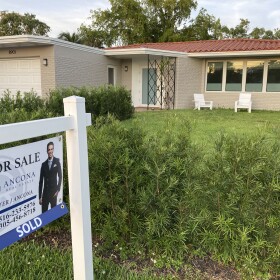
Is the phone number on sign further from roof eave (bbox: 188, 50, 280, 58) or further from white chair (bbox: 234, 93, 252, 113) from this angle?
roof eave (bbox: 188, 50, 280, 58)

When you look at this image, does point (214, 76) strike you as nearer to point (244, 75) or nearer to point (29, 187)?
point (244, 75)

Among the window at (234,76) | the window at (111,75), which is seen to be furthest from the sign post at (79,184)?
the window at (234,76)

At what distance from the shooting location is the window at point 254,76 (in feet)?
49.6

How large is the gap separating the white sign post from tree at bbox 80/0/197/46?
98.3ft

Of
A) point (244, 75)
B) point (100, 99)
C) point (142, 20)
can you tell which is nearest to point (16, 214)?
point (100, 99)

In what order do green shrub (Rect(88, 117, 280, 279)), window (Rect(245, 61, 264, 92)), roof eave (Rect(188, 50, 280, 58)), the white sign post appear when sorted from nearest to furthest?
the white sign post < green shrub (Rect(88, 117, 280, 279)) < roof eave (Rect(188, 50, 280, 58)) < window (Rect(245, 61, 264, 92))

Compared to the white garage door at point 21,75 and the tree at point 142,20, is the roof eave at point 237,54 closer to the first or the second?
the white garage door at point 21,75

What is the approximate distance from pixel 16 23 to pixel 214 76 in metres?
Result: 32.4

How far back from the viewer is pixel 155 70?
16.1 metres

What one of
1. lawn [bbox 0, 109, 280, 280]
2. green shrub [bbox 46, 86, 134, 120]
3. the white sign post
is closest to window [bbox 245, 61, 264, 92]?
green shrub [bbox 46, 86, 134, 120]

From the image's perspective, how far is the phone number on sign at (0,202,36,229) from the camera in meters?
1.56

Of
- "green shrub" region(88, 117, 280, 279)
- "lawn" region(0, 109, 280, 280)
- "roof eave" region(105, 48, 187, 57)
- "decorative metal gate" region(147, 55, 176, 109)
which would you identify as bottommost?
"lawn" region(0, 109, 280, 280)

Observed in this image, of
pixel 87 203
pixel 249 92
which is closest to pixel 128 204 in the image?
pixel 87 203

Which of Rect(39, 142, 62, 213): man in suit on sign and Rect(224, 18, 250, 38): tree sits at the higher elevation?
Rect(224, 18, 250, 38): tree
